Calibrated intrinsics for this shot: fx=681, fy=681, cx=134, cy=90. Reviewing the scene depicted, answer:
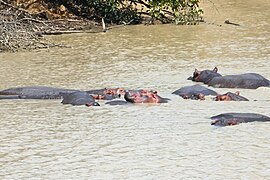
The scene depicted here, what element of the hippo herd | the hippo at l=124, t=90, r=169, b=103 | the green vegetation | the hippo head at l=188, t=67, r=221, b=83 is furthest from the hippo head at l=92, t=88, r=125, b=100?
the green vegetation

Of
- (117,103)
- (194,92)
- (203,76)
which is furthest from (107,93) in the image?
(203,76)

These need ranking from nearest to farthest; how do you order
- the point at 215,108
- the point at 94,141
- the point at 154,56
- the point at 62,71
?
the point at 94,141 → the point at 215,108 → the point at 62,71 → the point at 154,56

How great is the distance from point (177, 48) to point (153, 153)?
7.67 meters

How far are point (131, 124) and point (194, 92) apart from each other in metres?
1.65

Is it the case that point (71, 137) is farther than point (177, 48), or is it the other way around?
point (177, 48)

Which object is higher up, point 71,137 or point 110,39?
point 110,39

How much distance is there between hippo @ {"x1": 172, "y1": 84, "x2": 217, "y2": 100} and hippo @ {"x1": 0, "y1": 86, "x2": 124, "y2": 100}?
80cm

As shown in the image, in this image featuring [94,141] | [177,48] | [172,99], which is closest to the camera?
[94,141]

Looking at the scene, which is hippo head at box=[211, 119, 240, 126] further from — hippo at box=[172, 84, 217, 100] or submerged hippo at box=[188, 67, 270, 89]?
submerged hippo at box=[188, 67, 270, 89]

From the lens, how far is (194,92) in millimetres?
8977

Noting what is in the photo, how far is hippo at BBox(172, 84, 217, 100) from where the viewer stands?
8.88 m

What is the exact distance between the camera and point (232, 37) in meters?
15.6

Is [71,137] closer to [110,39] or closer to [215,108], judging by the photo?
[215,108]

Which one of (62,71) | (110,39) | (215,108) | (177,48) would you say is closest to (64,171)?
(215,108)
